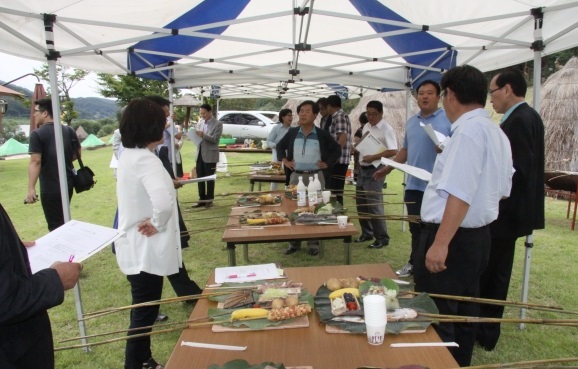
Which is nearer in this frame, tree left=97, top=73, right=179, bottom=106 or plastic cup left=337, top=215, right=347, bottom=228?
plastic cup left=337, top=215, right=347, bottom=228

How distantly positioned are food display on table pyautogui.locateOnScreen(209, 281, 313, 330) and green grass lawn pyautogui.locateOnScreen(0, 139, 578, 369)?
3.64 ft

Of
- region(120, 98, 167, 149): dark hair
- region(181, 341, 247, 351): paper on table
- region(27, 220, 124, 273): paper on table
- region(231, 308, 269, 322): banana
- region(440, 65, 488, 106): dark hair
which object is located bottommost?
region(181, 341, 247, 351): paper on table

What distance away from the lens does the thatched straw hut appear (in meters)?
8.97

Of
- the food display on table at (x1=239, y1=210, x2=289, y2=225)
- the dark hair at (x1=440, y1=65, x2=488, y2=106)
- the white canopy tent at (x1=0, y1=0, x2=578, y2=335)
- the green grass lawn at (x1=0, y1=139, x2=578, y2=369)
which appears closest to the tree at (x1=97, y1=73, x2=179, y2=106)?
the green grass lawn at (x1=0, y1=139, x2=578, y2=369)

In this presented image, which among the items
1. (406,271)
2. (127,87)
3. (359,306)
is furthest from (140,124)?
(127,87)

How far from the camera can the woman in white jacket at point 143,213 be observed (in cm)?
209

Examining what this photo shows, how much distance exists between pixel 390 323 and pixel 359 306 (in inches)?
6.3

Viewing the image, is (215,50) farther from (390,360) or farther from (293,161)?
(390,360)

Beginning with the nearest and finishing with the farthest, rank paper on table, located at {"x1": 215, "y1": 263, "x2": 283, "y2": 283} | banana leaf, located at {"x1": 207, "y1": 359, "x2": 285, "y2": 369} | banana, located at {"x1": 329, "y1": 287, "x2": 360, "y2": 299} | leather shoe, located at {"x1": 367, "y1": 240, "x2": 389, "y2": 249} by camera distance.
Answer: banana leaf, located at {"x1": 207, "y1": 359, "x2": 285, "y2": 369}, banana, located at {"x1": 329, "y1": 287, "x2": 360, "y2": 299}, paper on table, located at {"x1": 215, "y1": 263, "x2": 283, "y2": 283}, leather shoe, located at {"x1": 367, "y1": 240, "x2": 389, "y2": 249}

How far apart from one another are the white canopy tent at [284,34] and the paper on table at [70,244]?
136 cm

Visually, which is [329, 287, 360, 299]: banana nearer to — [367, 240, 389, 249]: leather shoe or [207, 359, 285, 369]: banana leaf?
[207, 359, 285, 369]: banana leaf

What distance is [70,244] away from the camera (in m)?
1.54

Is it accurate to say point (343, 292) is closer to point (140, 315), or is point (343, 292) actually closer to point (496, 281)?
point (140, 315)

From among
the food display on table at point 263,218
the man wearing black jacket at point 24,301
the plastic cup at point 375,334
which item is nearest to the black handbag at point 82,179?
the food display on table at point 263,218
